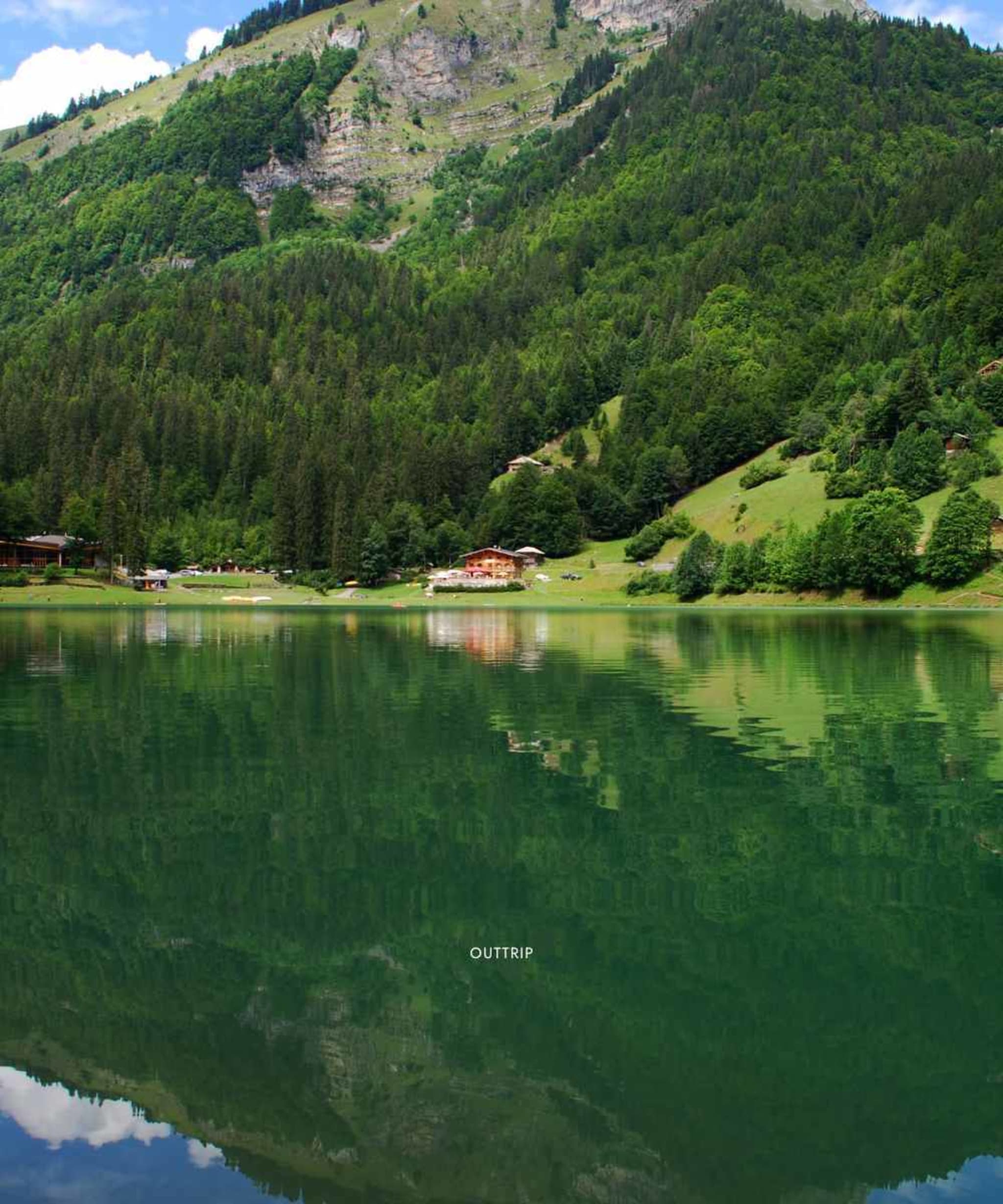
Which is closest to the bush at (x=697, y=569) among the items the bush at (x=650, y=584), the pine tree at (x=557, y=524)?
the bush at (x=650, y=584)

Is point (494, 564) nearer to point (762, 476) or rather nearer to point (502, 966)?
point (762, 476)

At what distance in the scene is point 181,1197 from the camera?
30.0 feet

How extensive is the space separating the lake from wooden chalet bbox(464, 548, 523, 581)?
470 ft

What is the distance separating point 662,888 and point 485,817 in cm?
491

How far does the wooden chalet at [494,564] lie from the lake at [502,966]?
14311 centimetres

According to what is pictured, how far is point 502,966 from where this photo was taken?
44.2 ft

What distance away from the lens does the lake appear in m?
9.63

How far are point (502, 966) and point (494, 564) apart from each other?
538 ft

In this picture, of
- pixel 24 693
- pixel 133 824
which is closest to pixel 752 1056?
pixel 133 824

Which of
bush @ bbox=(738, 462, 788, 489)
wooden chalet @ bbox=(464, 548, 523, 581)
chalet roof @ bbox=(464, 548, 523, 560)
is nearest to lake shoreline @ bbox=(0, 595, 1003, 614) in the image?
wooden chalet @ bbox=(464, 548, 523, 581)

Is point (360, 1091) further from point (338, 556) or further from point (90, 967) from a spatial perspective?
point (338, 556)

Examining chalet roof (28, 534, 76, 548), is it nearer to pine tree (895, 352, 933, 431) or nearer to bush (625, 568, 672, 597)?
bush (625, 568, 672, 597)

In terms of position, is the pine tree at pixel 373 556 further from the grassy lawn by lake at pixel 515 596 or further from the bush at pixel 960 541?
the bush at pixel 960 541

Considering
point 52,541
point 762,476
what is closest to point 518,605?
point 762,476
